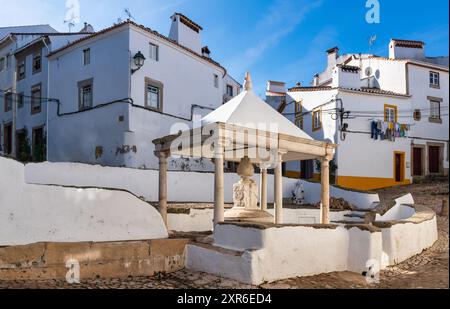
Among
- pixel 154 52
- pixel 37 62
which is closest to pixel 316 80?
pixel 154 52

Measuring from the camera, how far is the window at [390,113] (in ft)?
70.3

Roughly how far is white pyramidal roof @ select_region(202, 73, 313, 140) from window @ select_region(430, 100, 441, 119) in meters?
17.8

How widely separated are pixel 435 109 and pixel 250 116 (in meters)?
19.2

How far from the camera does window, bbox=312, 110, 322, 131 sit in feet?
72.5

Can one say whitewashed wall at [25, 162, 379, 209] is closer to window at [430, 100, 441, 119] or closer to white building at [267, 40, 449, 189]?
white building at [267, 40, 449, 189]

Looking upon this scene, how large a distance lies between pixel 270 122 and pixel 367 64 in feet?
59.8

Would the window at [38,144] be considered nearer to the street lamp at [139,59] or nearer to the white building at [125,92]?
the white building at [125,92]

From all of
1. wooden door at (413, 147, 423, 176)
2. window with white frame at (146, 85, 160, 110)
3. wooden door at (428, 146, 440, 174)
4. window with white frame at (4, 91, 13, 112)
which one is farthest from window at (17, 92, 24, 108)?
wooden door at (428, 146, 440, 174)

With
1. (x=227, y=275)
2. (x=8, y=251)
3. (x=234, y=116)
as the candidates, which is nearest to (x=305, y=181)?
(x=234, y=116)

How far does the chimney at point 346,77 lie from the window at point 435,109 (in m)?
5.00

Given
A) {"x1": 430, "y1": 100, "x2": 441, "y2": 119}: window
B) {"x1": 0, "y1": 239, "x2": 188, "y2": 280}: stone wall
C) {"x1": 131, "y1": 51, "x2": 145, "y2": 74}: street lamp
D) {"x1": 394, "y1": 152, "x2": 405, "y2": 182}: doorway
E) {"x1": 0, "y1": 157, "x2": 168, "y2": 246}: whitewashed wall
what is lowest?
{"x1": 0, "y1": 239, "x2": 188, "y2": 280}: stone wall

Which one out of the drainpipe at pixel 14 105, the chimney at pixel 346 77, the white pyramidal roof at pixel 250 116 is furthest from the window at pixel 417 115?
the drainpipe at pixel 14 105

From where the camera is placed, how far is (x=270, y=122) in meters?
8.26
